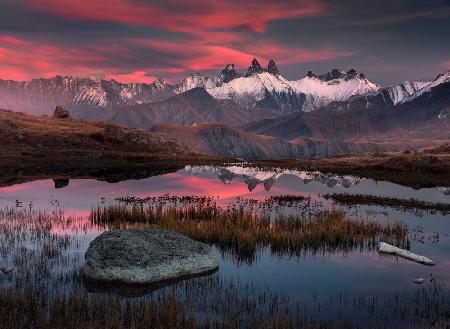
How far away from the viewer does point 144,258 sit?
2412 centimetres

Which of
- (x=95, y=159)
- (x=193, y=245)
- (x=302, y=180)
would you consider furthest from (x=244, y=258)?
(x=95, y=159)

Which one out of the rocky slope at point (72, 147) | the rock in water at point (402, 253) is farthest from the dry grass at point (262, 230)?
the rocky slope at point (72, 147)

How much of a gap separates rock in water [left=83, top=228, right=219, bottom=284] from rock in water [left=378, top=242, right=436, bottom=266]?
12.0 m

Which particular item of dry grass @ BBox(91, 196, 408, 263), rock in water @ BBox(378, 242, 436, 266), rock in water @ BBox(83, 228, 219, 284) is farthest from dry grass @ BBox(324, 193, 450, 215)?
rock in water @ BBox(83, 228, 219, 284)

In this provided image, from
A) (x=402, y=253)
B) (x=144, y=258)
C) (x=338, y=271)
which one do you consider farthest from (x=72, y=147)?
(x=338, y=271)

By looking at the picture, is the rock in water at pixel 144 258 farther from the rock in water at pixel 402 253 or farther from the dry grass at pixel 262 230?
the rock in water at pixel 402 253

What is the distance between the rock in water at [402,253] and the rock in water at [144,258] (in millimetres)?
11968

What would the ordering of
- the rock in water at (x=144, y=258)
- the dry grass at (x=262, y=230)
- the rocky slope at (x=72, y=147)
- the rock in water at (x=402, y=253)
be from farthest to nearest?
the rocky slope at (x=72, y=147) → the dry grass at (x=262, y=230) → the rock in water at (x=402, y=253) → the rock in water at (x=144, y=258)

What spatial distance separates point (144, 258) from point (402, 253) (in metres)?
16.6

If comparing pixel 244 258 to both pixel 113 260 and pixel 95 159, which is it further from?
pixel 95 159

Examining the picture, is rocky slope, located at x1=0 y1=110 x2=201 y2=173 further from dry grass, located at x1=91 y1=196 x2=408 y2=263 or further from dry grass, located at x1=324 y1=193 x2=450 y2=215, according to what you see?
dry grass, located at x1=91 y1=196 x2=408 y2=263

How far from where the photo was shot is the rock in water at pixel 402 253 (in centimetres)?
2872

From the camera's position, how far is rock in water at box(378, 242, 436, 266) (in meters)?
28.7

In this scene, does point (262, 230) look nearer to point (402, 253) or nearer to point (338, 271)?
point (338, 271)
